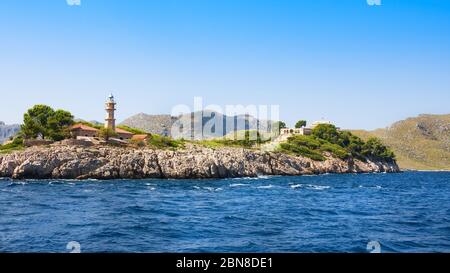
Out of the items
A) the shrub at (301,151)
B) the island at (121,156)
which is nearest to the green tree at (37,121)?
the island at (121,156)

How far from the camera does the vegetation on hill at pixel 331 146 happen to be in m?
138

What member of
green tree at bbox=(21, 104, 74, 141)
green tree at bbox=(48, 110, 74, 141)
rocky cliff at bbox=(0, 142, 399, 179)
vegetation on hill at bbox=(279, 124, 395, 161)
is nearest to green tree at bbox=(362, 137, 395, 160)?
vegetation on hill at bbox=(279, 124, 395, 161)

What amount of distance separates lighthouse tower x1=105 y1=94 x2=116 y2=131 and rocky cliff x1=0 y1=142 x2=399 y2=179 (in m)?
15.4

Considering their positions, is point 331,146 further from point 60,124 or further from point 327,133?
point 60,124

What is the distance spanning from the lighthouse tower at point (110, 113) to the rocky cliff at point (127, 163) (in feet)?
50.6

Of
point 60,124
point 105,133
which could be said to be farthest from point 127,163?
point 60,124

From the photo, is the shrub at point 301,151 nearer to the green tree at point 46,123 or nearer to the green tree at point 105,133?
the green tree at point 105,133

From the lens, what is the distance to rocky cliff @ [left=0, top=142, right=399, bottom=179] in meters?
84.8

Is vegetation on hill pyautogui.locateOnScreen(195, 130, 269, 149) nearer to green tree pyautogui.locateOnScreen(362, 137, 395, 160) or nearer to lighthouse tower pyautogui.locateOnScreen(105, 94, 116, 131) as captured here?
lighthouse tower pyautogui.locateOnScreen(105, 94, 116, 131)

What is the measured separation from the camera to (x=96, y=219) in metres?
29.5
